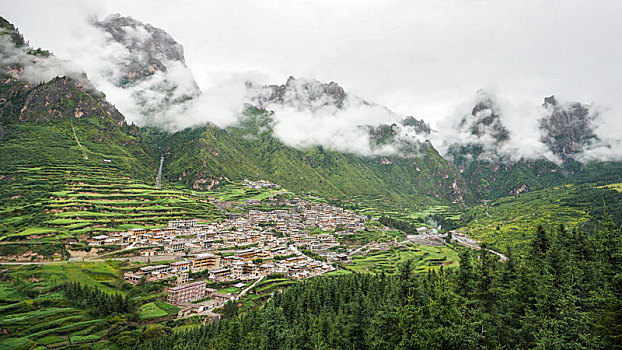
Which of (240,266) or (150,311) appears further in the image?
(240,266)

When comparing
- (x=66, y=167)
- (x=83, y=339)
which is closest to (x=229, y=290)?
(x=83, y=339)

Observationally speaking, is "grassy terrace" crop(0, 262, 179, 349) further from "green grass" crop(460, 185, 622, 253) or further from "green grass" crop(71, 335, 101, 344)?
"green grass" crop(460, 185, 622, 253)

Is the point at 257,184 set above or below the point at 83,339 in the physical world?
above

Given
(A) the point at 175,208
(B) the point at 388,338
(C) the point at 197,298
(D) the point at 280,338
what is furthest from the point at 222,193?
(B) the point at 388,338

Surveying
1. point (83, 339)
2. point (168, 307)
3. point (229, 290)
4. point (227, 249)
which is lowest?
point (83, 339)

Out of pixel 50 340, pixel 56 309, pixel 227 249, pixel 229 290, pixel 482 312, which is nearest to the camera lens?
pixel 482 312

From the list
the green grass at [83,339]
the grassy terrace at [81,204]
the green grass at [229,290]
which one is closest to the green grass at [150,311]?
the green grass at [83,339]

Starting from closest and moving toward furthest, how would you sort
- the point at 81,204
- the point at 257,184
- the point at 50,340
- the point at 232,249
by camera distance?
the point at 50,340 < the point at 232,249 < the point at 81,204 < the point at 257,184

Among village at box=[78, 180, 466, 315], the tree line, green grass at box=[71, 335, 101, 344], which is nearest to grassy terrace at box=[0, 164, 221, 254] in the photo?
village at box=[78, 180, 466, 315]

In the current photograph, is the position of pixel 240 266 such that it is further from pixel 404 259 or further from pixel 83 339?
pixel 404 259
